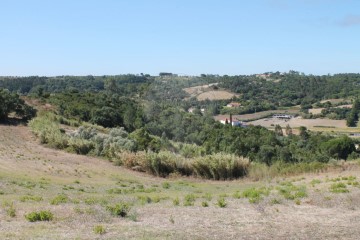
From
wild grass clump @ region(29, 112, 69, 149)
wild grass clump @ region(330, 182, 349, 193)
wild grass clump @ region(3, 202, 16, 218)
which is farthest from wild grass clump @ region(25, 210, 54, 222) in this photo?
wild grass clump @ region(29, 112, 69, 149)

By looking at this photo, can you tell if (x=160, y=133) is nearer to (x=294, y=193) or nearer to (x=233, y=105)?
(x=294, y=193)

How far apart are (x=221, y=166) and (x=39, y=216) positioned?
50.7 feet

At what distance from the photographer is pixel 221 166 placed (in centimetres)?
2577

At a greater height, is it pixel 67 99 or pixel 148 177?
pixel 67 99

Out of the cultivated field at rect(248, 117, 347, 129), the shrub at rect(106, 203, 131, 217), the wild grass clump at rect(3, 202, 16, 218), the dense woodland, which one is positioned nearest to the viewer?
the wild grass clump at rect(3, 202, 16, 218)

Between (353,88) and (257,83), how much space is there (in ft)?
102

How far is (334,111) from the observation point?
12081 centimetres

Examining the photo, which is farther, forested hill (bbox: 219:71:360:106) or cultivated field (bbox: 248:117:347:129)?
forested hill (bbox: 219:71:360:106)

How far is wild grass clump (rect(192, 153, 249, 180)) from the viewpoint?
25.8 meters

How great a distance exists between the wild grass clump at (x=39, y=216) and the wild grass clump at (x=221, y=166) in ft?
49.7

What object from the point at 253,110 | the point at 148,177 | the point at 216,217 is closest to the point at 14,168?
the point at 148,177

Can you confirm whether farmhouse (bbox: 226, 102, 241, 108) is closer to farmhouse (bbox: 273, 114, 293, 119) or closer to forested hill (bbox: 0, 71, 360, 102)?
forested hill (bbox: 0, 71, 360, 102)

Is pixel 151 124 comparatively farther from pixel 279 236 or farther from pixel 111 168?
pixel 279 236

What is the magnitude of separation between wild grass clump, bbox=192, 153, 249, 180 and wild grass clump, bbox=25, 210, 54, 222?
15158mm
